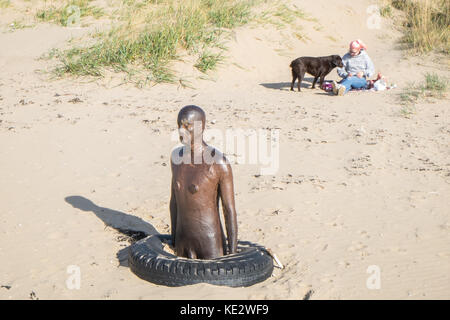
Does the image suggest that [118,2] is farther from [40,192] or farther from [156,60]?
[40,192]

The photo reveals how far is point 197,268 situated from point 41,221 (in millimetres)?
2072

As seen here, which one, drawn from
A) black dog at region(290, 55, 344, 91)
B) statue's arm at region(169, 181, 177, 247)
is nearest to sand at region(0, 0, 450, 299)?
black dog at region(290, 55, 344, 91)

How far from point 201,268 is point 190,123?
0.98 metres

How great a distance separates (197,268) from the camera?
3.91 meters

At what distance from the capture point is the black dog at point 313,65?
9859mm

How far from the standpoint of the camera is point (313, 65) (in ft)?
32.7

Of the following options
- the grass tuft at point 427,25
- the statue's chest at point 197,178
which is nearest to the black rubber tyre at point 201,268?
the statue's chest at point 197,178

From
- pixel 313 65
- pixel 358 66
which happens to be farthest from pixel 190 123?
pixel 358 66

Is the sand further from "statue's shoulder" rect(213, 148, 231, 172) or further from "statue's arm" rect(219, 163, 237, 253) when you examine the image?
"statue's shoulder" rect(213, 148, 231, 172)

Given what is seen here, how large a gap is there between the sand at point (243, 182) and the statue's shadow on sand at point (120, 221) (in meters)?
0.02

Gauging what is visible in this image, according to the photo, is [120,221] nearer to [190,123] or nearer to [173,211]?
[173,211]

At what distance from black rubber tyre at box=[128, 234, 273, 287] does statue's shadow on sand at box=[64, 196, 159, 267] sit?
0.70 metres
